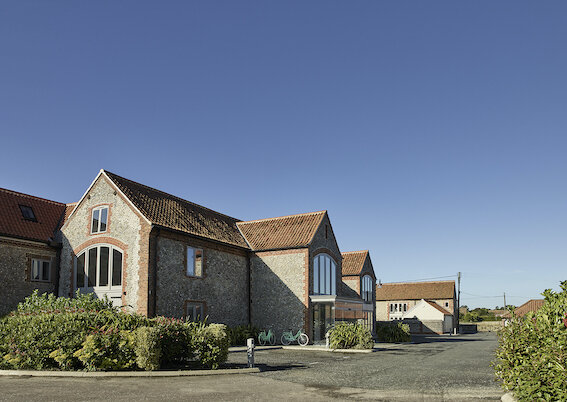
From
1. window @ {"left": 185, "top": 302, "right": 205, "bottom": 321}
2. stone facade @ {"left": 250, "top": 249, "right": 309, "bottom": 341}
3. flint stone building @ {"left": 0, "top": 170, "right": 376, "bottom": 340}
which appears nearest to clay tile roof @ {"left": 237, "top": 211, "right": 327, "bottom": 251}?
flint stone building @ {"left": 0, "top": 170, "right": 376, "bottom": 340}

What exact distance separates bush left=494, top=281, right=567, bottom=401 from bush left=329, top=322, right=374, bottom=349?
16122 millimetres

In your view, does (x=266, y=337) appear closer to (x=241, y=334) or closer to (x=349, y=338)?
(x=241, y=334)

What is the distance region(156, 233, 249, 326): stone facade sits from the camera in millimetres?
24531

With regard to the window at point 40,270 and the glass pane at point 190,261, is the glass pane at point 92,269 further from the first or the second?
the glass pane at point 190,261

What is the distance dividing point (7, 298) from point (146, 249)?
23.9ft

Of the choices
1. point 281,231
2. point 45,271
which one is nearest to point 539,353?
point 281,231

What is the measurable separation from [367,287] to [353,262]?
8.19ft

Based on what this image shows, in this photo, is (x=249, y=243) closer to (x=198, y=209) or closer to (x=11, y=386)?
(x=198, y=209)

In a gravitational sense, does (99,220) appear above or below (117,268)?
above

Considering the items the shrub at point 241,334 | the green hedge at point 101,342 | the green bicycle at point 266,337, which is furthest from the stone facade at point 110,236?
the green bicycle at point 266,337

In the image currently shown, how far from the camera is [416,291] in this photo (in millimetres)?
66062

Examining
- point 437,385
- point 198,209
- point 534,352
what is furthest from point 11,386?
point 198,209

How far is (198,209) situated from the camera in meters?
31.3

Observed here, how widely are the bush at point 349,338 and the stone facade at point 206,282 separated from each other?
6314 millimetres
